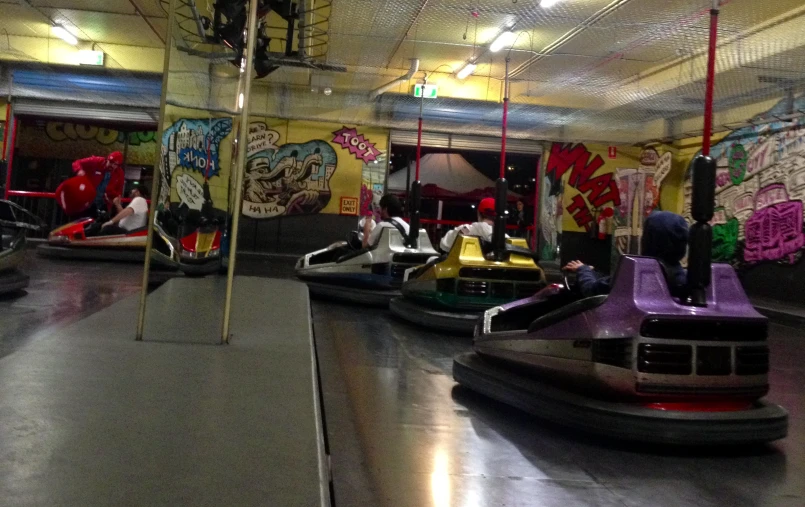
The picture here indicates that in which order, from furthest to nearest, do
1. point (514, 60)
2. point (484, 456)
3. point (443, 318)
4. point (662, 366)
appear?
1. point (514, 60)
2. point (443, 318)
3. point (662, 366)
4. point (484, 456)

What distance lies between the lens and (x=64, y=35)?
10.7m

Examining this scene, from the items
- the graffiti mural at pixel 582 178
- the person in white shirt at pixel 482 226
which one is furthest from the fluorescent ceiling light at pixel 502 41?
the graffiti mural at pixel 582 178

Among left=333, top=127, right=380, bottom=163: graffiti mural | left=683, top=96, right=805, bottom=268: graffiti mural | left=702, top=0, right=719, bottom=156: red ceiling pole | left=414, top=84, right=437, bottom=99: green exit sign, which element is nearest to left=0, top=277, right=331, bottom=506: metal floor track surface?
left=702, top=0, right=719, bottom=156: red ceiling pole

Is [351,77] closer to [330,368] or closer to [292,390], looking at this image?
[330,368]

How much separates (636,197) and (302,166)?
5928 millimetres

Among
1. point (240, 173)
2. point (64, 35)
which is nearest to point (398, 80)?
point (64, 35)

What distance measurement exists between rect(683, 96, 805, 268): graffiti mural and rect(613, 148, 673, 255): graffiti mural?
133cm

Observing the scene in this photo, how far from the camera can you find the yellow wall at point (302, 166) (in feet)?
45.9

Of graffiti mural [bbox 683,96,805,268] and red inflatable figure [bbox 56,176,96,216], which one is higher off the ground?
graffiti mural [bbox 683,96,805,268]

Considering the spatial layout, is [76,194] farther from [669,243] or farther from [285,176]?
[669,243]

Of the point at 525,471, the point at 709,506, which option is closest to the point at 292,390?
the point at 525,471

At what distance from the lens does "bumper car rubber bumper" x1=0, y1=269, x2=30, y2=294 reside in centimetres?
566

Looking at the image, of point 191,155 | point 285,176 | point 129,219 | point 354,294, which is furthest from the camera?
point 285,176

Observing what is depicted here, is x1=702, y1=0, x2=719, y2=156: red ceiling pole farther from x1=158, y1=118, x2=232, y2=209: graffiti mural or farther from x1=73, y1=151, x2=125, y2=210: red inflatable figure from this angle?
x1=73, y1=151, x2=125, y2=210: red inflatable figure
